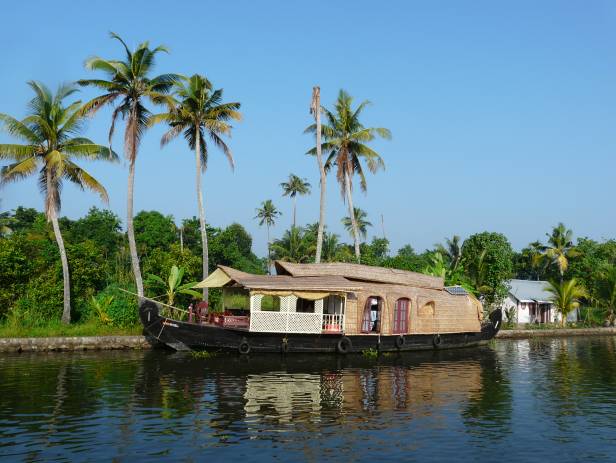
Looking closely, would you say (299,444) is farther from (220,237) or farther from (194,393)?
(220,237)

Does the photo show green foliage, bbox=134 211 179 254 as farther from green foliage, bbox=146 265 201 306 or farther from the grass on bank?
the grass on bank

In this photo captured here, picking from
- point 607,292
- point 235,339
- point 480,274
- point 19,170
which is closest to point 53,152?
point 19,170

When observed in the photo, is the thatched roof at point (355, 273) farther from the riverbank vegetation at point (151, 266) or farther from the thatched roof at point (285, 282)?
the riverbank vegetation at point (151, 266)

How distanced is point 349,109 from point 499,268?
13.4 metres

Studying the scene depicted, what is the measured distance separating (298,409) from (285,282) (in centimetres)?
936

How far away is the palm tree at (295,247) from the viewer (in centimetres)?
5447

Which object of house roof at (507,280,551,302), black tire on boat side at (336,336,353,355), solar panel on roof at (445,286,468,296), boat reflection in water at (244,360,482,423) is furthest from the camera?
house roof at (507,280,551,302)

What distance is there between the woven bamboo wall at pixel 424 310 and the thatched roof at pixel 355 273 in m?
0.55

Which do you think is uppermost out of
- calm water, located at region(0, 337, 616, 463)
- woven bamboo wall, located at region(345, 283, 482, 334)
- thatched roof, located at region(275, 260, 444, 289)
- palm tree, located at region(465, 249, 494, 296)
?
palm tree, located at region(465, 249, 494, 296)

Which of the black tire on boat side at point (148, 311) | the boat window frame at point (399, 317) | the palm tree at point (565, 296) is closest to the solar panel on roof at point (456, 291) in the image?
the boat window frame at point (399, 317)

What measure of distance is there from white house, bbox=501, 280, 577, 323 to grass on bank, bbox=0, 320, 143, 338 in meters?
25.2

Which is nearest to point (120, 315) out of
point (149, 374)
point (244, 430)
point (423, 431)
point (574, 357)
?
point (149, 374)

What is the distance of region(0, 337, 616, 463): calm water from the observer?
34.0 feet

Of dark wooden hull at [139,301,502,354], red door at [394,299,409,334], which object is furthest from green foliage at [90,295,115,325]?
red door at [394,299,409,334]
